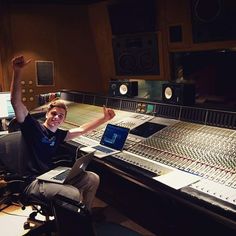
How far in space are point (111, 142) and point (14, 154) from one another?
2.52 feet

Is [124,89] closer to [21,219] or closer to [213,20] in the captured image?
[213,20]

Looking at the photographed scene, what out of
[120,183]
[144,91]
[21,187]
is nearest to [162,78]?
[144,91]

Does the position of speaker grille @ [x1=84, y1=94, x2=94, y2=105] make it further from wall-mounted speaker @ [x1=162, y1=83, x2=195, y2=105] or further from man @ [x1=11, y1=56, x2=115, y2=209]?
wall-mounted speaker @ [x1=162, y1=83, x2=195, y2=105]

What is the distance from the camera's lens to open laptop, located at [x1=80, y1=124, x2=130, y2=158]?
2.33 m

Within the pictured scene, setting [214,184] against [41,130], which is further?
[41,130]

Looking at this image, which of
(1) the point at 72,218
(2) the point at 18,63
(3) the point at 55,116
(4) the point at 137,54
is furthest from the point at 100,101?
(1) the point at 72,218

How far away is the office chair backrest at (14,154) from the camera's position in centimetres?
245

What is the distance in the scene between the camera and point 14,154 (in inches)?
97.4

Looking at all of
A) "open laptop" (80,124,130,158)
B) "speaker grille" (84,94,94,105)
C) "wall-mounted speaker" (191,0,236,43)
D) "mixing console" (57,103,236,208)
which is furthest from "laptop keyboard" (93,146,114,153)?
"wall-mounted speaker" (191,0,236,43)

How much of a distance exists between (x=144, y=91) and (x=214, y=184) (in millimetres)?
2721

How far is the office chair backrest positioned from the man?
6 centimetres

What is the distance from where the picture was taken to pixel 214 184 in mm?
1629

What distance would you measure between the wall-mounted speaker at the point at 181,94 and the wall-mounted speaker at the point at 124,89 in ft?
1.95

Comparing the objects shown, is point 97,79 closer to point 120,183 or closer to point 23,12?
point 23,12
